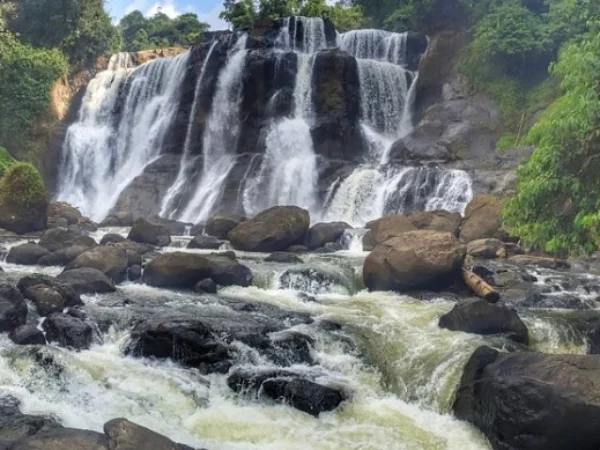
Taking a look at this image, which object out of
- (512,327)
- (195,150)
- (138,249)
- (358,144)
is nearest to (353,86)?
(358,144)

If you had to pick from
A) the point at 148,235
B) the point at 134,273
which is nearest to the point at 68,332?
the point at 134,273

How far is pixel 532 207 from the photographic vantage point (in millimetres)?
10008

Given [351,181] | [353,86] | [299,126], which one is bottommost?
[351,181]

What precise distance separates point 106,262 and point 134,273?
0.80 m

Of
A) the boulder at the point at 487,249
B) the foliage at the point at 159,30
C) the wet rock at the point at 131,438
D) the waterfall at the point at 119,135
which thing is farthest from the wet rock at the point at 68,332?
the foliage at the point at 159,30

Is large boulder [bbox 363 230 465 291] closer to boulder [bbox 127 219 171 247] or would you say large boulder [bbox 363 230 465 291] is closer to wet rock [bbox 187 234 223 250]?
wet rock [bbox 187 234 223 250]

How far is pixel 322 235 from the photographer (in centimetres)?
2184

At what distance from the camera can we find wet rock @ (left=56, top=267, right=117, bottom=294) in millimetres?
14807

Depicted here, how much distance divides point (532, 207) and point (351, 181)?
59.3 ft

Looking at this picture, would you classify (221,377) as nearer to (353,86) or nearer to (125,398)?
(125,398)

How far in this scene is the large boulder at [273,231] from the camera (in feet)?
69.3

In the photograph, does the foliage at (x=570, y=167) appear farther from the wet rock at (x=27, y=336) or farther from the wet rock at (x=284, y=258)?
the wet rock at (x=284, y=258)

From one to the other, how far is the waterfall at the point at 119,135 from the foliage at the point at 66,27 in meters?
5.63

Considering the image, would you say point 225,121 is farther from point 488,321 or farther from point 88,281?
point 488,321
